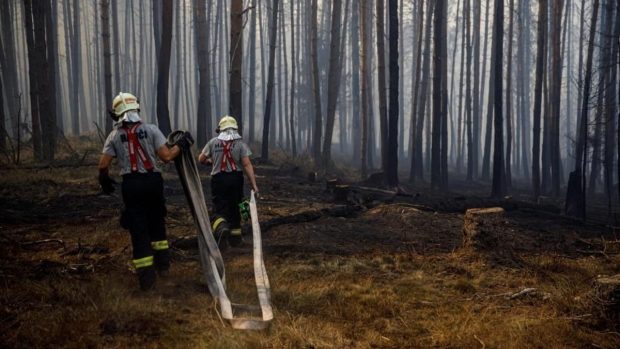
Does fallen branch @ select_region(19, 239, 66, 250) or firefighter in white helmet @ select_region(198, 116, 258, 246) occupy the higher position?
firefighter in white helmet @ select_region(198, 116, 258, 246)

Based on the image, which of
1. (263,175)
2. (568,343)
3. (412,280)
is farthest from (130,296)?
(263,175)

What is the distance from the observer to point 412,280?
5.63m

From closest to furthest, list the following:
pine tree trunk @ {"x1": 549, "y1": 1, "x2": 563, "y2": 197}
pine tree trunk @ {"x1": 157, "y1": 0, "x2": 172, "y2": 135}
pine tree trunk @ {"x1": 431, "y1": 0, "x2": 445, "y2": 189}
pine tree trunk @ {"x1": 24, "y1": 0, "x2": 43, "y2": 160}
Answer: pine tree trunk @ {"x1": 24, "y1": 0, "x2": 43, "y2": 160} → pine tree trunk @ {"x1": 157, "y1": 0, "x2": 172, "y2": 135} → pine tree trunk @ {"x1": 431, "y1": 0, "x2": 445, "y2": 189} → pine tree trunk @ {"x1": 549, "y1": 1, "x2": 563, "y2": 197}

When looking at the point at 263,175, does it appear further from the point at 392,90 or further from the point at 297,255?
the point at 297,255

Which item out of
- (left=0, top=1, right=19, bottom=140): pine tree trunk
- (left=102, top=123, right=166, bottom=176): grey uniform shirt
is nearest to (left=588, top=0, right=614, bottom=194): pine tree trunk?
(left=102, top=123, right=166, bottom=176): grey uniform shirt

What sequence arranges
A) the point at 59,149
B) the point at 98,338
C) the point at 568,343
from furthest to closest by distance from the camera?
the point at 59,149 < the point at 568,343 < the point at 98,338

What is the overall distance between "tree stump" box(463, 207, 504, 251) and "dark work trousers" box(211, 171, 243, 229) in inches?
129

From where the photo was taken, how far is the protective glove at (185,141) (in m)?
5.06

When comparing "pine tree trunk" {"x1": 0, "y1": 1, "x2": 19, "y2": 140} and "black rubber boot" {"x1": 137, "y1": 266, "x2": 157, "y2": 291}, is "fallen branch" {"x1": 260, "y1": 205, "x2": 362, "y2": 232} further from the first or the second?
"pine tree trunk" {"x1": 0, "y1": 1, "x2": 19, "y2": 140}

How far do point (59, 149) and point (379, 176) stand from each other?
34.0ft

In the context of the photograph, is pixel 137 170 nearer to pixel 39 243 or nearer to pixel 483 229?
pixel 39 243

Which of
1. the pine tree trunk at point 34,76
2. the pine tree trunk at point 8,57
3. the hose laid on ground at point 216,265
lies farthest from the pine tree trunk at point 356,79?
the hose laid on ground at point 216,265

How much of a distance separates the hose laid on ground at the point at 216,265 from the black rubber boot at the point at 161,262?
0.42 meters

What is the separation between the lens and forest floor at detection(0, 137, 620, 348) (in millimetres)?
3895
